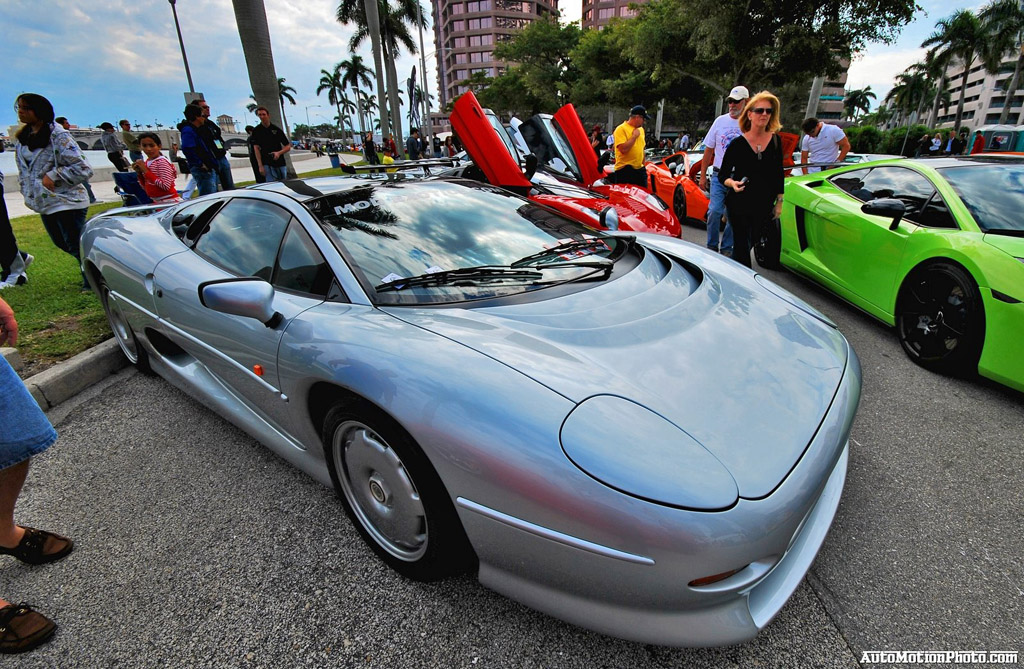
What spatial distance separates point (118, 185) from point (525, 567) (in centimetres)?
664

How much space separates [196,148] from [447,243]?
5881 millimetres

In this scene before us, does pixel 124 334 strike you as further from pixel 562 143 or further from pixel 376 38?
pixel 376 38

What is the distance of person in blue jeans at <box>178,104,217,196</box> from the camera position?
614 centimetres

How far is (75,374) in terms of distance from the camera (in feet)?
9.93

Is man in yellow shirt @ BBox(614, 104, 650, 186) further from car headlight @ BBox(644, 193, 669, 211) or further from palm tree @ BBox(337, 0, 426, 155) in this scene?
palm tree @ BBox(337, 0, 426, 155)

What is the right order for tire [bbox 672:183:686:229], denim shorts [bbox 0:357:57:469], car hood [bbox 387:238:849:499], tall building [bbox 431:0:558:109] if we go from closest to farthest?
1. car hood [bbox 387:238:849:499]
2. denim shorts [bbox 0:357:57:469]
3. tire [bbox 672:183:686:229]
4. tall building [bbox 431:0:558:109]

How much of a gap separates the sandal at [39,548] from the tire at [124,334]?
4.20ft

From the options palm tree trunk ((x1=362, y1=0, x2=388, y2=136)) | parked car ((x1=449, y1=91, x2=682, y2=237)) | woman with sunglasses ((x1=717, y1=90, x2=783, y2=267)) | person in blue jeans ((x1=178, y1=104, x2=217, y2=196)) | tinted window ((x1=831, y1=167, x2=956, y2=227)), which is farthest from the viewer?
palm tree trunk ((x1=362, y1=0, x2=388, y2=136))

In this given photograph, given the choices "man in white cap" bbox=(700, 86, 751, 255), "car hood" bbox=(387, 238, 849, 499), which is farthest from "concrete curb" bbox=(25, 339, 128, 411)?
"man in white cap" bbox=(700, 86, 751, 255)

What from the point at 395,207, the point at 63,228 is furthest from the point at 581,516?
the point at 63,228

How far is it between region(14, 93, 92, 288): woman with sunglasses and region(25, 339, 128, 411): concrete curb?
70.1 inches

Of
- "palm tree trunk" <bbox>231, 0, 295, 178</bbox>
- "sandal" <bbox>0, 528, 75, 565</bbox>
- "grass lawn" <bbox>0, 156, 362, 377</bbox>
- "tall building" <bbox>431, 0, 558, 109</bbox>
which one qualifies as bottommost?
"sandal" <bbox>0, 528, 75, 565</bbox>

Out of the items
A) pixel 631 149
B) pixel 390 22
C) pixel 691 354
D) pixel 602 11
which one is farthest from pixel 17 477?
pixel 602 11

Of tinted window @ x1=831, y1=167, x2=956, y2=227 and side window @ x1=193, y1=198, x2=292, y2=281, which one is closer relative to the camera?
side window @ x1=193, y1=198, x2=292, y2=281
